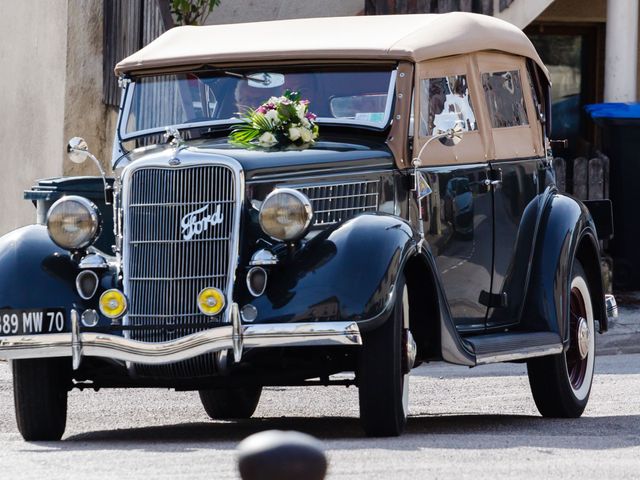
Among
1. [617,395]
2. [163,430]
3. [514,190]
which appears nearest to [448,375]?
[617,395]

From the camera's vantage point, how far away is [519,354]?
310 inches

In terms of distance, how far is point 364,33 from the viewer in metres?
8.22

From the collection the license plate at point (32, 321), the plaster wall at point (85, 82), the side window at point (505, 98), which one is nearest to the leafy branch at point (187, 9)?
the plaster wall at point (85, 82)

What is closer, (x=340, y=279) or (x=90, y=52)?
(x=340, y=279)

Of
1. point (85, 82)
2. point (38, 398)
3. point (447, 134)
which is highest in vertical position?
point (85, 82)

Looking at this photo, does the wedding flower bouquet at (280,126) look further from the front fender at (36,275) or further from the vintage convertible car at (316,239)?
the front fender at (36,275)

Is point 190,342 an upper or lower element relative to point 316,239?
lower

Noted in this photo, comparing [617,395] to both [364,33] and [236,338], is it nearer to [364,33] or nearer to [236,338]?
[364,33]

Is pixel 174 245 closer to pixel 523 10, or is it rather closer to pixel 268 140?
pixel 268 140

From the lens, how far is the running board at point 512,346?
25.5ft

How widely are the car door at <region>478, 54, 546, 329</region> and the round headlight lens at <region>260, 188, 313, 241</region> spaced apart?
1844mm

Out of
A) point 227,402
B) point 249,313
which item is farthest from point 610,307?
point 249,313

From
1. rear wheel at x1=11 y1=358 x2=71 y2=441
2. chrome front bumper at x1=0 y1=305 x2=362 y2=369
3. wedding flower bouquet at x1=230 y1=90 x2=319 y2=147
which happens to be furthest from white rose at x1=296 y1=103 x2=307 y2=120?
rear wheel at x1=11 y1=358 x2=71 y2=441

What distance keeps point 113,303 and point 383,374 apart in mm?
1190
